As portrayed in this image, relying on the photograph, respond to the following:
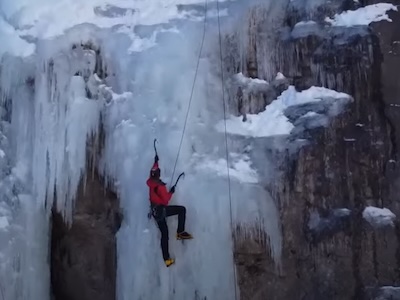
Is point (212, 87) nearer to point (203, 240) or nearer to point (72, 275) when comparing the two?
point (203, 240)

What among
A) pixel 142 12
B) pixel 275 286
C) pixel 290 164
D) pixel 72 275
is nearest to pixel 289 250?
pixel 275 286

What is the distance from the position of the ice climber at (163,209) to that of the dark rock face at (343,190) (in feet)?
1.68

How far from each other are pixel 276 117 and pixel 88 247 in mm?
2033

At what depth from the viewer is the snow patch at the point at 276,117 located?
5.11m

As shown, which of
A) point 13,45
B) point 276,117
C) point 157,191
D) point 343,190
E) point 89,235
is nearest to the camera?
point 157,191

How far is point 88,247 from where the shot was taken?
5301 mm

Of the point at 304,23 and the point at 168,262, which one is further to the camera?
the point at 304,23

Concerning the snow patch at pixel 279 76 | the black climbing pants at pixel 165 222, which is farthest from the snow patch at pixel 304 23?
the black climbing pants at pixel 165 222

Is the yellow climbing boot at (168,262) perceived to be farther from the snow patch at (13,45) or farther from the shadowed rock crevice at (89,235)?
the snow patch at (13,45)

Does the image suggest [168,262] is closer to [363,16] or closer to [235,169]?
[235,169]

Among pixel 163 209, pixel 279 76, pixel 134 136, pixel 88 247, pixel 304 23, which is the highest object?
pixel 304 23

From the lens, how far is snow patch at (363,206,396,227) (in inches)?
192

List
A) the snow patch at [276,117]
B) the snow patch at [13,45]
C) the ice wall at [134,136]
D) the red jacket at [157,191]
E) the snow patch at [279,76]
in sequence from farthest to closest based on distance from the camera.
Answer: the snow patch at [13,45], the snow patch at [279,76], the snow patch at [276,117], the ice wall at [134,136], the red jacket at [157,191]

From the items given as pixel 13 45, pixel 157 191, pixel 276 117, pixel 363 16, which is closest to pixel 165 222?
pixel 157 191
